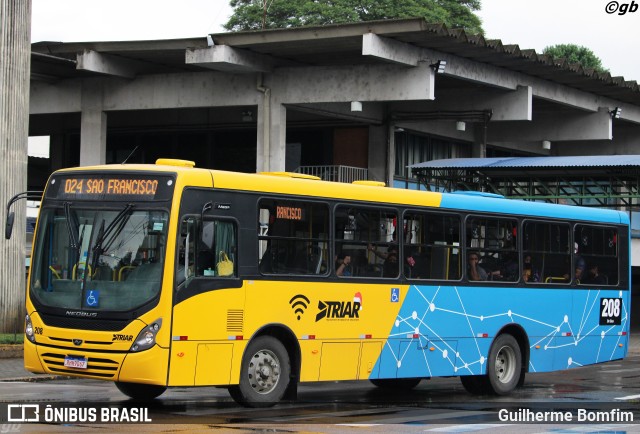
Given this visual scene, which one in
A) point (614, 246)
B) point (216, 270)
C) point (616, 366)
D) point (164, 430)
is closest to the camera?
point (164, 430)

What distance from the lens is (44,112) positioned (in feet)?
130

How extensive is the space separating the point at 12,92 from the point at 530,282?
14217 millimetres

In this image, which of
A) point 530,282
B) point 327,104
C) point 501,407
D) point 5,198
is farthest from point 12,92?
point 501,407

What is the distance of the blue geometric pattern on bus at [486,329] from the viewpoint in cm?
1736

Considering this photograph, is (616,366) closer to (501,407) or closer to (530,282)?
(530,282)

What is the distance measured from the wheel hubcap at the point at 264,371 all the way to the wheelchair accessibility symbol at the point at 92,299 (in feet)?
6.89

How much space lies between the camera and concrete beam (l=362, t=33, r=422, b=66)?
103 ft

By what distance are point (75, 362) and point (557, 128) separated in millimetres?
32577

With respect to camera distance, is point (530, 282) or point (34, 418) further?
point (530, 282)

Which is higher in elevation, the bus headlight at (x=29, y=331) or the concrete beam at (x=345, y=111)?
the concrete beam at (x=345, y=111)

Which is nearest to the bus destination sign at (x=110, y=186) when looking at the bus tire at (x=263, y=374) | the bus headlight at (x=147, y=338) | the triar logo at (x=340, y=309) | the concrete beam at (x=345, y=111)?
the bus headlight at (x=147, y=338)

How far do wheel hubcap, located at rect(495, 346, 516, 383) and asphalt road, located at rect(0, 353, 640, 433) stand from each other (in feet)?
1.04

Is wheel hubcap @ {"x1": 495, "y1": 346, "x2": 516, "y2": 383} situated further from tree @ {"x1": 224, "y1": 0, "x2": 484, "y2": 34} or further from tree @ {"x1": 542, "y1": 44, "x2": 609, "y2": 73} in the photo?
tree @ {"x1": 542, "y1": 44, "x2": 609, "y2": 73}

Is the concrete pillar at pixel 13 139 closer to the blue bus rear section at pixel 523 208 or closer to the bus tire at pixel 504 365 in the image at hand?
the blue bus rear section at pixel 523 208
